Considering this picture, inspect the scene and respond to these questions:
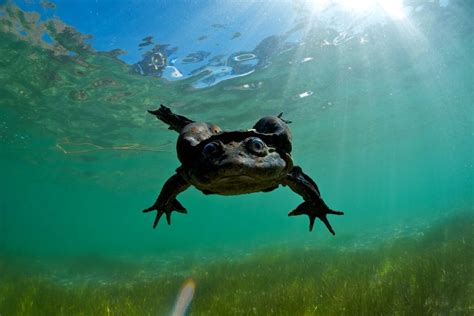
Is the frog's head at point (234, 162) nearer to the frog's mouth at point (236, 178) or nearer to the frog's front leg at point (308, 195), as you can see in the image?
the frog's mouth at point (236, 178)

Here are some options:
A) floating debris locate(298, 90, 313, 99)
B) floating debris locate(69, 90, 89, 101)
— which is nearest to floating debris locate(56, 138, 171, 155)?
floating debris locate(69, 90, 89, 101)

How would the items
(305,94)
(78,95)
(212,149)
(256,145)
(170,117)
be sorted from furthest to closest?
(305,94) → (78,95) → (170,117) → (256,145) → (212,149)

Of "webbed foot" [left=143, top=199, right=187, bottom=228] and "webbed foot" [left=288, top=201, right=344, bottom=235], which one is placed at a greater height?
"webbed foot" [left=143, top=199, right=187, bottom=228]

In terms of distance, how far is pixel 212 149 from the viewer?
2.86m

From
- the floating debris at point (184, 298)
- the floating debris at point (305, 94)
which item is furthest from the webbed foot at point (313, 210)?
the floating debris at point (305, 94)

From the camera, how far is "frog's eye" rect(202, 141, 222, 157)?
112 inches

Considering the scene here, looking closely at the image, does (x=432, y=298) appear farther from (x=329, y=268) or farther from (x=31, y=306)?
(x=31, y=306)

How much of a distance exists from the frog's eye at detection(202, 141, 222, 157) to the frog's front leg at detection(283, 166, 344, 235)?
144 cm

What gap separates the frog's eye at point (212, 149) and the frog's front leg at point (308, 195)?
1436 mm

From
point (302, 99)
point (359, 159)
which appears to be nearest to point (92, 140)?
point (302, 99)

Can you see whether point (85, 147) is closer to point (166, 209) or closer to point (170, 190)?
point (166, 209)

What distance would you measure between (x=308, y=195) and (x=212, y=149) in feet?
6.62

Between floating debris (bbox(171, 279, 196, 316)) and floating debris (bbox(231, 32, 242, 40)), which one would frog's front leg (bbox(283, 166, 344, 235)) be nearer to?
floating debris (bbox(171, 279, 196, 316))

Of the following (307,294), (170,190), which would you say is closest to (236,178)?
(170,190)
